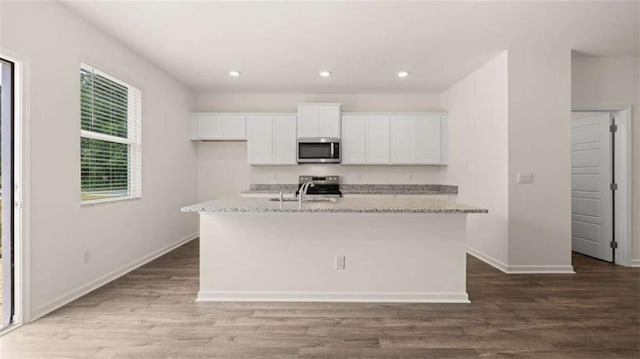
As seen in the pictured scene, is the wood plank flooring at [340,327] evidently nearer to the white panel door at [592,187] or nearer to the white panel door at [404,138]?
the white panel door at [592,187]

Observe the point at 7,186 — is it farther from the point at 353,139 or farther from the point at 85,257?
the point at 353,139

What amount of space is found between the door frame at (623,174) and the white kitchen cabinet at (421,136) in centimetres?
189

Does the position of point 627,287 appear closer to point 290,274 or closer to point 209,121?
point 290,274

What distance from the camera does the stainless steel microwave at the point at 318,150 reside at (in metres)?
5.59

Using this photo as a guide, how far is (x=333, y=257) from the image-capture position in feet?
9.93

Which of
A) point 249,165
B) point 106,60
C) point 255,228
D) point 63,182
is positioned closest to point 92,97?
point 106,60

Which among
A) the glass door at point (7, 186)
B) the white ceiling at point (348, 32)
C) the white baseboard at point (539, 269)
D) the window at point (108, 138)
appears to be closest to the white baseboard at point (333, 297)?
the white baseboard at point (539, 269)

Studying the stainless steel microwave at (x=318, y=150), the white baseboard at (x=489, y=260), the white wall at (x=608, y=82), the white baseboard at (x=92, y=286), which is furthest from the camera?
the stainless steel microwave at (x=318, y=150)

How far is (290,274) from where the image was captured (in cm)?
303

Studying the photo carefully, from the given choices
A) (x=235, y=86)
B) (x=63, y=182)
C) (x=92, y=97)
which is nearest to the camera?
(x=63, y=182)

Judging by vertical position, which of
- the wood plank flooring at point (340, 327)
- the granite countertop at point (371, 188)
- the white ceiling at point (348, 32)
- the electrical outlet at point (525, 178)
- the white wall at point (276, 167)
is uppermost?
the white ceiling at point (348, 32)

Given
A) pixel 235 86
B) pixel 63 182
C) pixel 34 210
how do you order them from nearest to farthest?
pixel 34 210 → pixel 63 182 → pixel 235 86

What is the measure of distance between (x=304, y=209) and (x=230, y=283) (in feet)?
3.33

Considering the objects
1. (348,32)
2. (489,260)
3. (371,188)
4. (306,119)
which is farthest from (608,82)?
(306,119)
